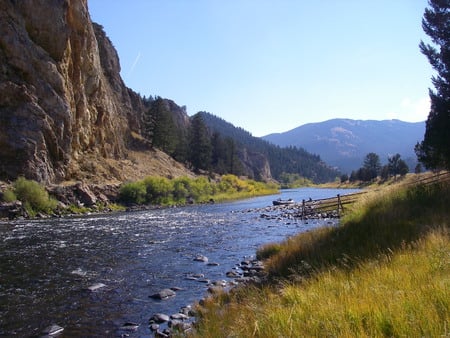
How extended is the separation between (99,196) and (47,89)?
51.7ft

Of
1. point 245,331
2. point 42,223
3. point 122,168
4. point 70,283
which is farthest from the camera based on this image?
point 122,168

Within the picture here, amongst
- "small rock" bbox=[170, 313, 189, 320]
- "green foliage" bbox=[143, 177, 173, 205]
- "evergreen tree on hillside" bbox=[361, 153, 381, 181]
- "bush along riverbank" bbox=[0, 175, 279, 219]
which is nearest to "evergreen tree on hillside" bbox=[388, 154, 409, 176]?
"evergreen tree on hillside" bbox=[361, 153, 381, 181]

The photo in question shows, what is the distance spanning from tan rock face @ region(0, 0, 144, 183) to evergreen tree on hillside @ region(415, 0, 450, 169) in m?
41.1

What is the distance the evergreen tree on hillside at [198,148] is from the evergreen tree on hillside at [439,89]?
89.1 metres

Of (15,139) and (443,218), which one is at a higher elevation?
A: (15,139)

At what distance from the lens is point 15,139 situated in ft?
142

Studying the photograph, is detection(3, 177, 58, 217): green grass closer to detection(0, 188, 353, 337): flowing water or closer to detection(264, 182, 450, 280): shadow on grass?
detection(0, 188, 353, 337): flowing water

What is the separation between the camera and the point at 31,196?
38.8 meters

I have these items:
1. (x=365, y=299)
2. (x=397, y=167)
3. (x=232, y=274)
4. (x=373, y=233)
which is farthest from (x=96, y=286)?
(x=397, y=167)

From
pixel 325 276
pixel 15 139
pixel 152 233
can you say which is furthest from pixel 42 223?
pixel 325 276

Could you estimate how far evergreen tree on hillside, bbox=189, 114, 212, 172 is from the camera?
107 m

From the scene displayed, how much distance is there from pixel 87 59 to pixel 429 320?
66.2 metres

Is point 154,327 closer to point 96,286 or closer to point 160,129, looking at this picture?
point 96,286

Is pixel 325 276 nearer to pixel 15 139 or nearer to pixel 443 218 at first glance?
pixel 443 218
